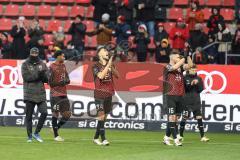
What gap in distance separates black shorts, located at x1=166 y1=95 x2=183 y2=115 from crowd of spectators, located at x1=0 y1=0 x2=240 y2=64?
6.81 m

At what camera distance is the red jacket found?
26641 millimetres

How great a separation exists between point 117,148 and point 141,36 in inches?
380

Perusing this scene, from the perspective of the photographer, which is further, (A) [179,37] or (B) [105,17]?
(B) [105,17]

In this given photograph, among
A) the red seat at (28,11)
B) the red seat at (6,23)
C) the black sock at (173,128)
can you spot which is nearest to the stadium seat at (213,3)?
the red seat at (28,11)

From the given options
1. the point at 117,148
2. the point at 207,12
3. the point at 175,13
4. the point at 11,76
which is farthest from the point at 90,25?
the point at 117,148

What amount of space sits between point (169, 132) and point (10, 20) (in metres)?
13.7

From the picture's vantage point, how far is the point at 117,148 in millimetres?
17516

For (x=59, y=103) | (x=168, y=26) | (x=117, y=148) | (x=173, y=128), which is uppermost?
(x=168, y=26)

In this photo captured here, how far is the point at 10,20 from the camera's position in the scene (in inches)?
1211

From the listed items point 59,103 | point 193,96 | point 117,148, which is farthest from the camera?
point 193,96

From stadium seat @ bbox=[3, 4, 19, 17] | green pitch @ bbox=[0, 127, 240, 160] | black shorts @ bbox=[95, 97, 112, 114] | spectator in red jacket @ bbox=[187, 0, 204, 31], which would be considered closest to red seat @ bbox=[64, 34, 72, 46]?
stadium seat @ bbox=[3, 4, 19, 17]

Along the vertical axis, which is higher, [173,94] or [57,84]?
[57,84]

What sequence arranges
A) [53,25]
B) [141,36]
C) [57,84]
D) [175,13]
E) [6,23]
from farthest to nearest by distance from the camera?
[6,23]
[53,25]
[175,13]
[141,36]
[57,84]

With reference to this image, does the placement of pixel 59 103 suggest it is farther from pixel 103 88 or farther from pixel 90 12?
pixel 90 12
